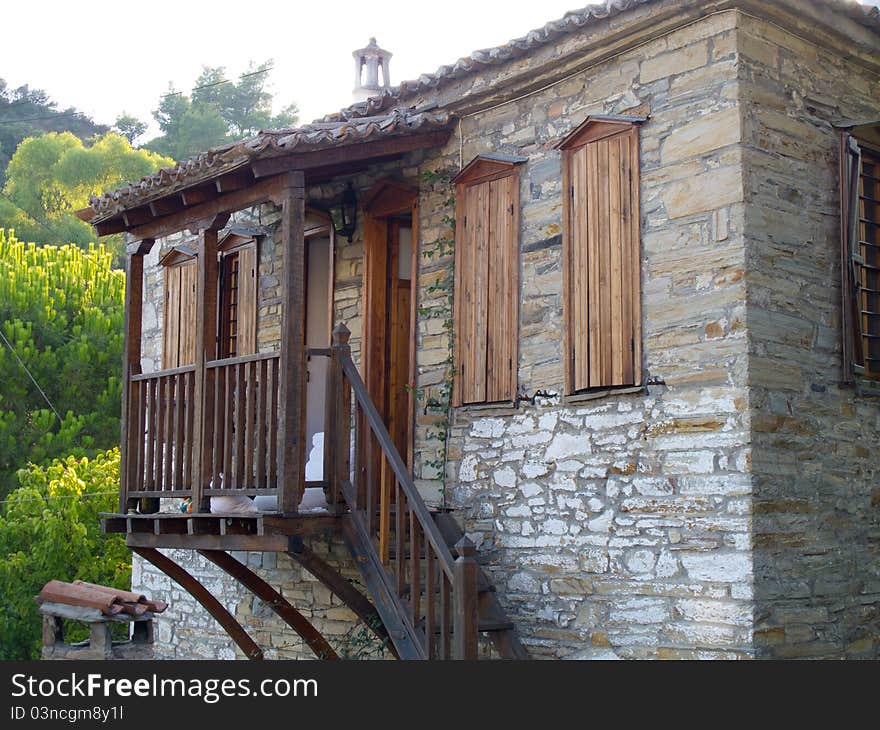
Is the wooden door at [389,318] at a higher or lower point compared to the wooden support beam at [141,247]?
lower

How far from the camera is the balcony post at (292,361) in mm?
7441

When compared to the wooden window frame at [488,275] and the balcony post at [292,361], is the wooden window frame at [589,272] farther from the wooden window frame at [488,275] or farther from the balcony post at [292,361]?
the balcony post at [292,361]

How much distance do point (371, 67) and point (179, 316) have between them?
323cm

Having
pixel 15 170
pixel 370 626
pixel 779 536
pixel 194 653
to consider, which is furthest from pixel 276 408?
pixel 15 170

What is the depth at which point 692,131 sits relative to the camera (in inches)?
272

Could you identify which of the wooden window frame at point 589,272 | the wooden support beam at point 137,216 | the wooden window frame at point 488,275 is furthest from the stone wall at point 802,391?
the wooden support beam at point 137,216

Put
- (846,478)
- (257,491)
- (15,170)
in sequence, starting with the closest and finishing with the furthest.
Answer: (846,478) < (257,491) < (15,170)

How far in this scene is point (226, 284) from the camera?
10.9 m

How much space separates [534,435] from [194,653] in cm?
486

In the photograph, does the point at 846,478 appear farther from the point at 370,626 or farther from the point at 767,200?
the point at 370,626

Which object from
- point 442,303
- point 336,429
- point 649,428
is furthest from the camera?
point 442,303

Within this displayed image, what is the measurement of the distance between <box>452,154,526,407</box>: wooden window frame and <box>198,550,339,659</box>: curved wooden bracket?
6.59 ft

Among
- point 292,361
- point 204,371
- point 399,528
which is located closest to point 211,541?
point 204,371

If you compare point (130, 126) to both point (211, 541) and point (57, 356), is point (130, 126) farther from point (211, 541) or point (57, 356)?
point (211, 541)
